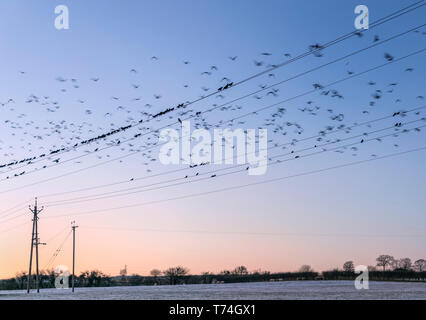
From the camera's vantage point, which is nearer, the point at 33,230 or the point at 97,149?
the point at 97,149
